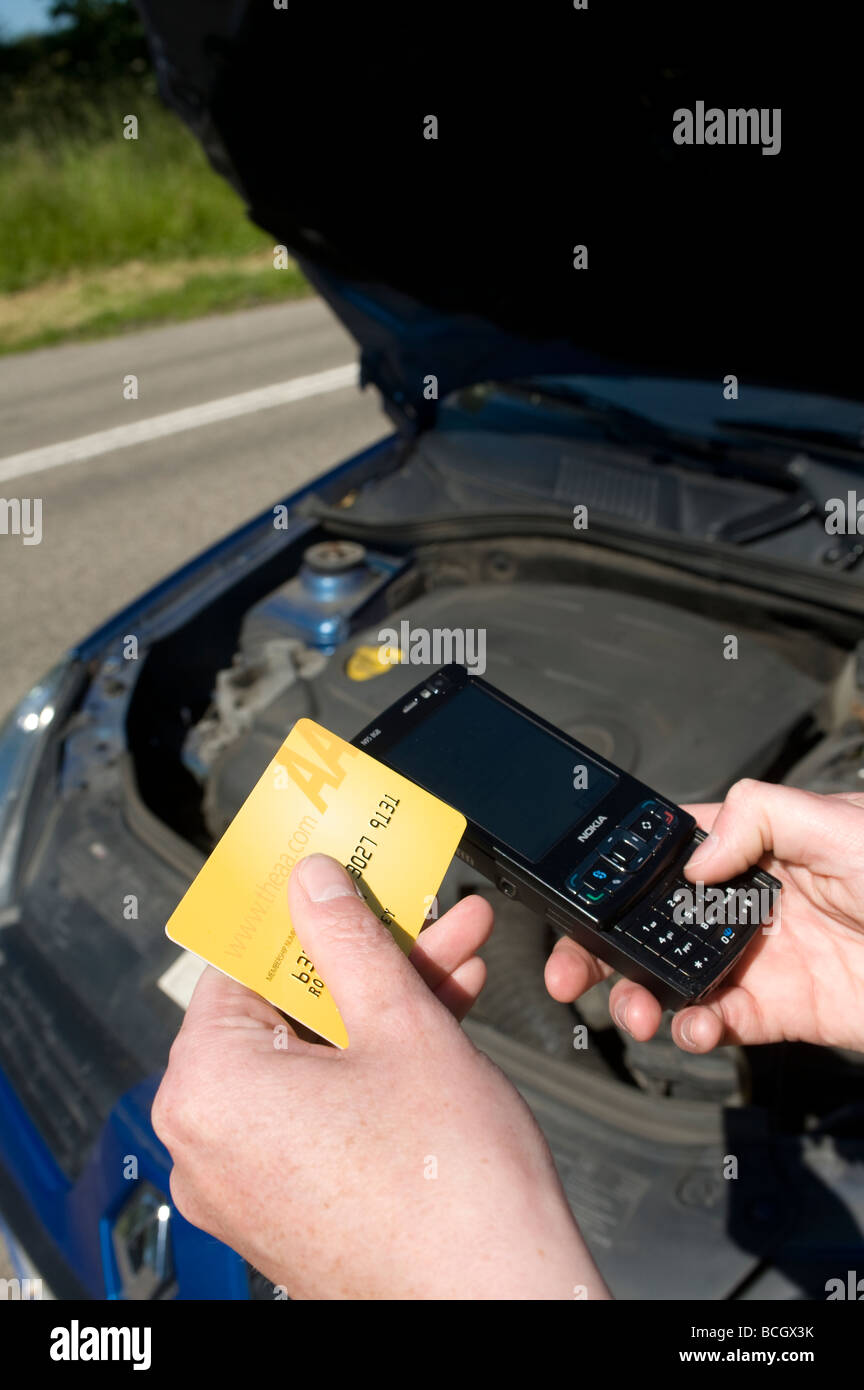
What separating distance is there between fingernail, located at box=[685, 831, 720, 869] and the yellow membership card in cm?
33

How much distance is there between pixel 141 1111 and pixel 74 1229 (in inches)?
7.5

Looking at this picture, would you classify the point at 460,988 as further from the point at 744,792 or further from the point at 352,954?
the point at 744,792

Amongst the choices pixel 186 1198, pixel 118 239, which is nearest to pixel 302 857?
pixel 186 1198

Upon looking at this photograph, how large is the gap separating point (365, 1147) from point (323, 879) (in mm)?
232

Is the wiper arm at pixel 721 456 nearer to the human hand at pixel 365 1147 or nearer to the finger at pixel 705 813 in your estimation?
the finger at pixel 705 813

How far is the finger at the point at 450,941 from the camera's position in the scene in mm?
992

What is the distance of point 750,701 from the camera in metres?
1.70

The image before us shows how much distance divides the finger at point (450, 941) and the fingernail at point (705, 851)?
0.87 feet

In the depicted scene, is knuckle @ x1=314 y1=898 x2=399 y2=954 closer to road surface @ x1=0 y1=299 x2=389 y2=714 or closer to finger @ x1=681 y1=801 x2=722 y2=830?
finger @ x1=681 y1=801 x2=722 y2=830

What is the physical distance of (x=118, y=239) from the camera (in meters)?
8.66

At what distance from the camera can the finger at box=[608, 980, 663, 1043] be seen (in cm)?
106
